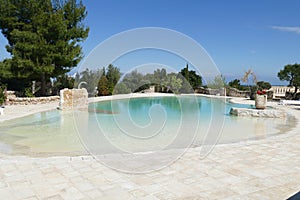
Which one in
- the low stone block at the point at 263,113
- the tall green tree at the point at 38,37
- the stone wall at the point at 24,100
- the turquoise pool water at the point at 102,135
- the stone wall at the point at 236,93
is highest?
the tall green tree at the point at 38,37

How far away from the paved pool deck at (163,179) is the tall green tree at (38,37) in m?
10.9

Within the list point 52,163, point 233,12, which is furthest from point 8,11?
point 233,12

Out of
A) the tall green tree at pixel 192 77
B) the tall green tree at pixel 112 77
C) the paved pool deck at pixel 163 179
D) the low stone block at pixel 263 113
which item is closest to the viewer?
the paved pool deck at pixel 163 179

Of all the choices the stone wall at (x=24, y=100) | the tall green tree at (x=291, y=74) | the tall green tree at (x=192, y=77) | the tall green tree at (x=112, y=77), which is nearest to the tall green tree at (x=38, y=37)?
the stone wall at (x=24, y=100)

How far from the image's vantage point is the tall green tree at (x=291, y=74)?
75.9 ft

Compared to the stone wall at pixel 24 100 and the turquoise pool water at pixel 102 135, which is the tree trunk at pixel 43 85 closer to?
the stone wall at pixel 24 100

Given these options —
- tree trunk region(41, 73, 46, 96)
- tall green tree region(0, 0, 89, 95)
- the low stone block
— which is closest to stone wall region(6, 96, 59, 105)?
Answer: tall green tree region(0, 0, 89, 95)

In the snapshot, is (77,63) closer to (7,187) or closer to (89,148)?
(89,148)

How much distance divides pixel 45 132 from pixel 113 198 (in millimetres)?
5219

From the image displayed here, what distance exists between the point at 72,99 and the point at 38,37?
442cm

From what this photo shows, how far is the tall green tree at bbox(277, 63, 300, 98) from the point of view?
911 inches

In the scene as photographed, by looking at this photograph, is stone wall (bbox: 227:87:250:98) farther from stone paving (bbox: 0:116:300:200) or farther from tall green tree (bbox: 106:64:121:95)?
stone paving (bbox: 0:116:300:200)

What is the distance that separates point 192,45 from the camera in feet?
21.4

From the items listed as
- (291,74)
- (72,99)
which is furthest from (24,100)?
(291,74)
